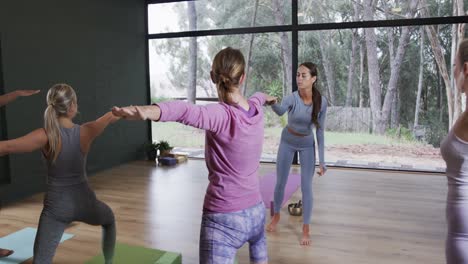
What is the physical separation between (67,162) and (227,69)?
108 cm

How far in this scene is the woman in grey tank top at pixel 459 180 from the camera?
4.24 feet

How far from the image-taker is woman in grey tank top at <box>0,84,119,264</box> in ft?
6.33

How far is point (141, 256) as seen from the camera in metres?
2.68

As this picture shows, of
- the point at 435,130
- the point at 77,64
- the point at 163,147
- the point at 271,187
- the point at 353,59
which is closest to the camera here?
the point at 271,187

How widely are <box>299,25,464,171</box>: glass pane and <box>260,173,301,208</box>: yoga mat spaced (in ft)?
3.65

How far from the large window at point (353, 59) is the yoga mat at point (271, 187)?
0.95 meters

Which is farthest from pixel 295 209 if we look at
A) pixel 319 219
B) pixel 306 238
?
pixel 306 238

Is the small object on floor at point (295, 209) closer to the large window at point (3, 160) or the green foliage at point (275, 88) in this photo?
the green foliage at point (275, 88)

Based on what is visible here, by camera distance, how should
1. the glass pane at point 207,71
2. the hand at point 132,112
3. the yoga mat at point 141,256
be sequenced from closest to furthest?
Result: 1. the hand at point 132,112
2. the yoga mat at point 141,256
3. the glass pane at point 207,71

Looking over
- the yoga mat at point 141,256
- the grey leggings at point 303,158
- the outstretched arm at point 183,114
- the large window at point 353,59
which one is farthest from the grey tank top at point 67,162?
the large window at point 353,59

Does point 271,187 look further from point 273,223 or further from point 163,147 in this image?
point 163,147

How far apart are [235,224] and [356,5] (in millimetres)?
4666

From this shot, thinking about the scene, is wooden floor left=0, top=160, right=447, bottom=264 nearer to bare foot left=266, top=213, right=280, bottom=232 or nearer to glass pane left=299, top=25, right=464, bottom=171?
bare foot left=266, top=213, right=280, bottom=232

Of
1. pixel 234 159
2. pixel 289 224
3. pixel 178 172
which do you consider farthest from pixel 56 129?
pixel 178 172
